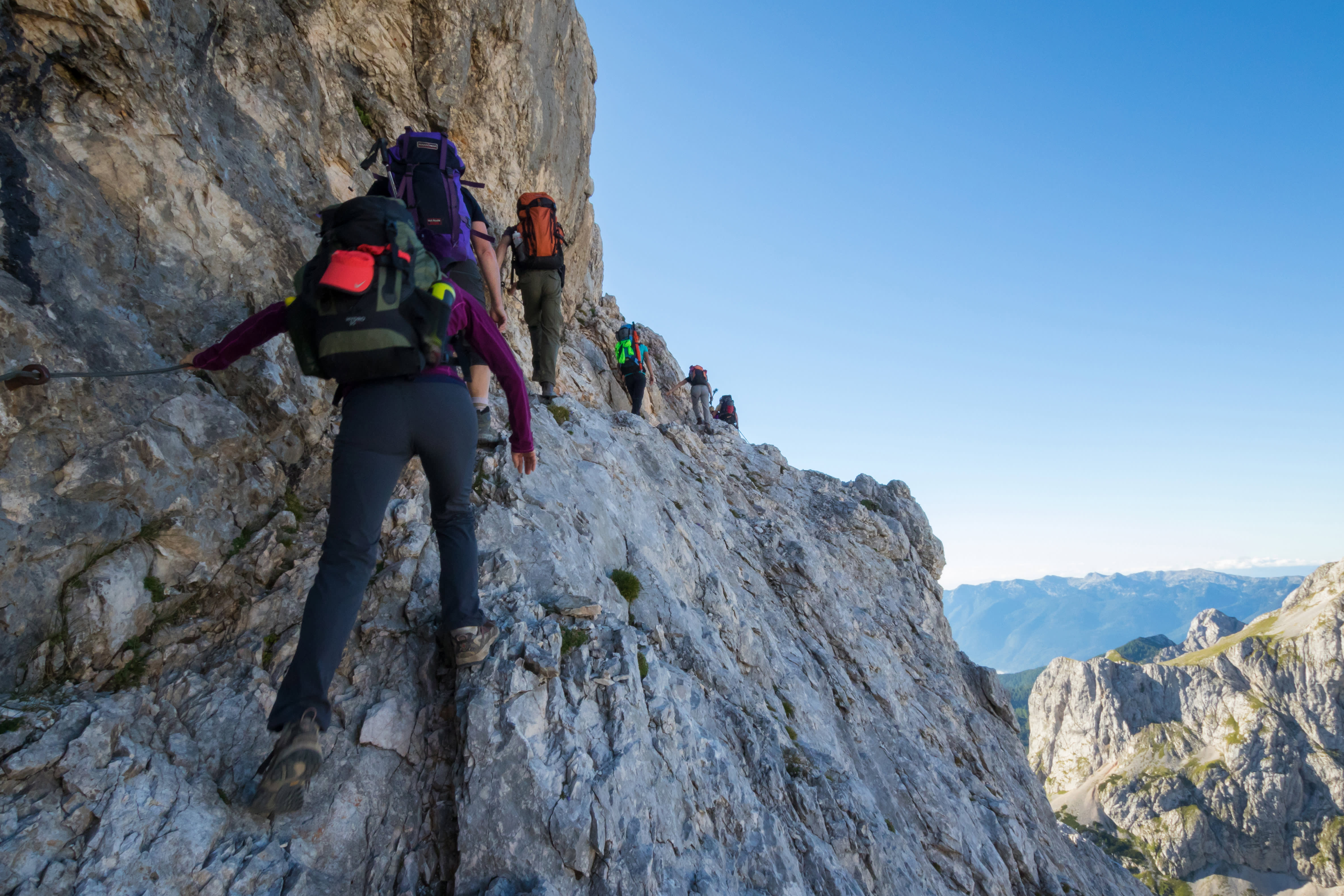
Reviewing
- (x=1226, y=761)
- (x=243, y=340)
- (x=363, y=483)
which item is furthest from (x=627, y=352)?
(x=1226, y=761)

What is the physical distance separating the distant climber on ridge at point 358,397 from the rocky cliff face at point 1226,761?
217718 mm

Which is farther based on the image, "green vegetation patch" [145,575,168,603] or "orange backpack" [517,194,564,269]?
"orange backpack" [517,194,564,269]

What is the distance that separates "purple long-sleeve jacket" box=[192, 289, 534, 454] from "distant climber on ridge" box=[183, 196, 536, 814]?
0.06 ft

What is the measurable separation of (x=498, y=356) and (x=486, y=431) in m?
3.28

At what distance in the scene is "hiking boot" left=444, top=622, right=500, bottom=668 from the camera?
584 cm

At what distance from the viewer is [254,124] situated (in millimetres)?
8711

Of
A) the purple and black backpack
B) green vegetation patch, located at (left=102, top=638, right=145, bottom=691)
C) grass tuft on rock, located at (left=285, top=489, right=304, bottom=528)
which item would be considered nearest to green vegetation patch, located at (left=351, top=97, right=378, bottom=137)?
the purple and black backpack

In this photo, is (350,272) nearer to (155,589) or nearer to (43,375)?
(43,375)

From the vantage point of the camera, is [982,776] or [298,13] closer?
[298,13]

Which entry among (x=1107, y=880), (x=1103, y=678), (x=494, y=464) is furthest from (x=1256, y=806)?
(x=494, y=464)

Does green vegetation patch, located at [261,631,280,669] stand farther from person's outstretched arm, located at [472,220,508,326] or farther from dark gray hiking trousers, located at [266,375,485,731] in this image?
person's outstretched arm, located at [472,220,508,326]

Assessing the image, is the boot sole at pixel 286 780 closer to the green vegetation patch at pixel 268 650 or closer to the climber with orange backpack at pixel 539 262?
the green vegetation patch at pixel 268 650

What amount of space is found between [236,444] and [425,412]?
3.25m

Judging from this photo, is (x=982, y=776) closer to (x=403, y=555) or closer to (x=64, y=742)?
(x=403, y=555)
